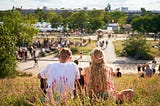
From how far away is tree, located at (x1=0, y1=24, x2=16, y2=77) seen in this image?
20156 mm

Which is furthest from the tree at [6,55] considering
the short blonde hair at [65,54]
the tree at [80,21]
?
the tree at [80,21]

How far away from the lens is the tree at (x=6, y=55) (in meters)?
20.2

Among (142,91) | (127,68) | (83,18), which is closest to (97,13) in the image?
(83,18)

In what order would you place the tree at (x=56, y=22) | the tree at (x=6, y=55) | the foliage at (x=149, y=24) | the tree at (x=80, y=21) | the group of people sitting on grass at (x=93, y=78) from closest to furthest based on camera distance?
the group of people sitting on grass at (x=93, y=78) → the tree at (x=6, y=55) → the foliage at (x=149, y=24) → the tree at (x=80, y=21) → the tree at (x=56, y=22)

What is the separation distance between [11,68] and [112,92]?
16.0m

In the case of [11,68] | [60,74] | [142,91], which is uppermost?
[60,74]

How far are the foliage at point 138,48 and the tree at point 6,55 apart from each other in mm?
16058

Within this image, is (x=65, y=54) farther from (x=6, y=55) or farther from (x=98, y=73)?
(x=6, y=55)

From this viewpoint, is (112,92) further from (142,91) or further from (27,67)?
(27,67)

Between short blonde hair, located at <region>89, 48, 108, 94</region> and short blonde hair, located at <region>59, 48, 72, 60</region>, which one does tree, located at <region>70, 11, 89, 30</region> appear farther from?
short blonde hair, located at <region>89, 48, 108, 94</region>

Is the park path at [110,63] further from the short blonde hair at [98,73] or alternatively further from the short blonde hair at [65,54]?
the short blonde hair at [98,73]

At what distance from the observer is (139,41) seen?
3616 cm

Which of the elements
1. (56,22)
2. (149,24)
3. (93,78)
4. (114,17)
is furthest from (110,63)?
(114,17)

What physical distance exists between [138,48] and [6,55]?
704 inches
